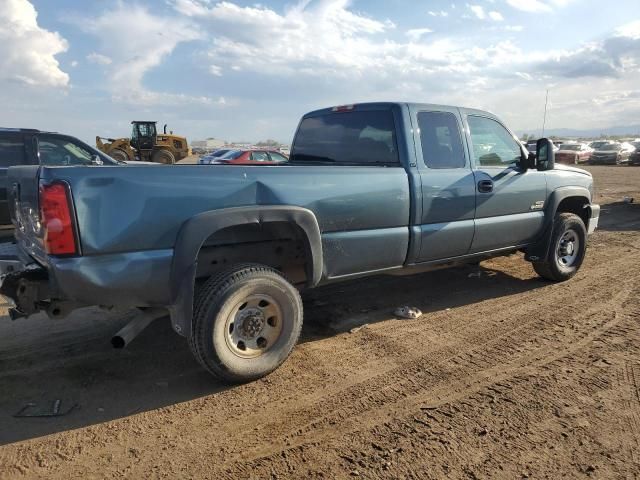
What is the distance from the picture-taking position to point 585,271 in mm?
6238

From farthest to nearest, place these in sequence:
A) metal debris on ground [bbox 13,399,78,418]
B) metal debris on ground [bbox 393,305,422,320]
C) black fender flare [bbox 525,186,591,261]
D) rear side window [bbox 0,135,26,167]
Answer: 1. rear side window [bbox 0,135,26,167]
2. black fender flare [bbox 525,186,591,261]
3. metal debris on ground [bbox 393,305,422,320]
4. metal debris on ground [bbox 13,399,78,418]

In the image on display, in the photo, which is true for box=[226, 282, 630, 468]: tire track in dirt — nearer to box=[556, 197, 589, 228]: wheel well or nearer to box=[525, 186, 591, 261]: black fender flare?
box=[525, 186, 591, 261]: black fender flare

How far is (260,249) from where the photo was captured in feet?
12.4

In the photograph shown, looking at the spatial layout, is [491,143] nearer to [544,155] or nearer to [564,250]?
[544,155]

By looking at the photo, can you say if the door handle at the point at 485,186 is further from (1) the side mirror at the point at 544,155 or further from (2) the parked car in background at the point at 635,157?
(2) the parked car in background at the point at 635,157

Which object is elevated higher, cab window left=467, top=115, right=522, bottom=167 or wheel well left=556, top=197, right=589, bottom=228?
cab window left=467, top=115, right=522, bottom=167

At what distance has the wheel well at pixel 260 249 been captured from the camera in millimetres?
3488

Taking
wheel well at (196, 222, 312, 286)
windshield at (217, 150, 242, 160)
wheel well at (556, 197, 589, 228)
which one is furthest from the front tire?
windshield at (217, 150, 242, 160)

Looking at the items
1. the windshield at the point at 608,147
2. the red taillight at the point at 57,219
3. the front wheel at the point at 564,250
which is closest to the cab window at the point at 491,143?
the front wheel at the point at 564,250

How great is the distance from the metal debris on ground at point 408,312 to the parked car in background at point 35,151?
17.7ft

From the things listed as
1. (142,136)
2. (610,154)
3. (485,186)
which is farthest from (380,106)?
(610,154)

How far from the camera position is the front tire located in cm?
312

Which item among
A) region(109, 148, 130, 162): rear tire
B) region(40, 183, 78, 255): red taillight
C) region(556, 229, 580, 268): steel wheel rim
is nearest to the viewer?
region(40, 183, 78, 255): red taillight

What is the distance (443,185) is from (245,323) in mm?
2226
